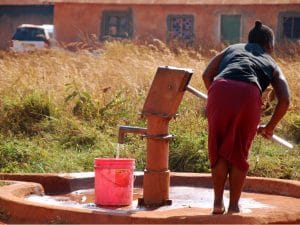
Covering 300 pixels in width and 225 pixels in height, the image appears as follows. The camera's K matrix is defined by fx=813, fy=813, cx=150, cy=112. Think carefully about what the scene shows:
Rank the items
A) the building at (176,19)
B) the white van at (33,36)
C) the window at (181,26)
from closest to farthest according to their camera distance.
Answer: the building at (176,19) < the window at (181,26) < the white van at (33,36)

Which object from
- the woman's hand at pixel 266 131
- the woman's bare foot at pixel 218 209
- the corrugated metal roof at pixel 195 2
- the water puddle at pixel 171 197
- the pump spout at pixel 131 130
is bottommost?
the water puddle at pixel 171 197

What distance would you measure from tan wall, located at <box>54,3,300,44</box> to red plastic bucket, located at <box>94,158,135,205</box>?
20.4m

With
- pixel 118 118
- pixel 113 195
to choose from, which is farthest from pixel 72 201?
pixel 118 118

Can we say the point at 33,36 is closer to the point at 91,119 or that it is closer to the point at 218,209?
the point at 91,119

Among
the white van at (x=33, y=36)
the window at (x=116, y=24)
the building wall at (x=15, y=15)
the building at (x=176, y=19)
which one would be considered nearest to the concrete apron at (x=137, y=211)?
the building at (x=176, y=19)

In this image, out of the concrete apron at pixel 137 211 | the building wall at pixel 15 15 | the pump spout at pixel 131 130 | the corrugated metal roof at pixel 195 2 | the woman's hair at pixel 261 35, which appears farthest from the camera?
the building wall at pixel 15 15

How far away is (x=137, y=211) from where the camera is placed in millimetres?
5395

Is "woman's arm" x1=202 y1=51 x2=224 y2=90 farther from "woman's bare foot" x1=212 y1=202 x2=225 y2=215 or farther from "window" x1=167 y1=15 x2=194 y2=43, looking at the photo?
"window" x1=167 y1=15 x2=194 y2=43

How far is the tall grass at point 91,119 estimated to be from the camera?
8891 millimetres

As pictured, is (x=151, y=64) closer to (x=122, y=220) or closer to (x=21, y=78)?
(x=21, y=78)

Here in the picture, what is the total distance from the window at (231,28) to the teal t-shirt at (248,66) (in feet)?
72.5

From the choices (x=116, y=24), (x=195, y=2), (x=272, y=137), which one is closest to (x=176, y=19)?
(x=195, y=2)

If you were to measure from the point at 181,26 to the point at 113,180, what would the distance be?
2278 centimetres

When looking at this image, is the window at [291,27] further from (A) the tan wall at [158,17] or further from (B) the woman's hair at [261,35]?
(B) the woman's hair at [261,35]
